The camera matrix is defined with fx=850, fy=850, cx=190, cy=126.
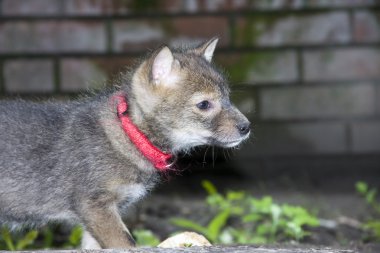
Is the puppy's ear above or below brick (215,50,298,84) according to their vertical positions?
above

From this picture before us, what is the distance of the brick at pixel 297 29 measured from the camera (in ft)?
22.3

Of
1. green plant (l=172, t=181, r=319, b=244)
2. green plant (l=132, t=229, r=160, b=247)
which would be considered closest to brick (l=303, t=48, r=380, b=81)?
green plant (l=172, t=181, r=319, b=244)

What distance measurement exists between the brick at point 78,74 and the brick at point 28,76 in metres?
0.11

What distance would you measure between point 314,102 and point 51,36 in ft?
7.15

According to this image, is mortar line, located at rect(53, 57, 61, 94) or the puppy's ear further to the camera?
mortar line, located at rect(53, 57, 61, 94)

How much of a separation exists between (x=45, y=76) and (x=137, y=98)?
2.35 m

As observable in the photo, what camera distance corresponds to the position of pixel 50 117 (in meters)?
4.71

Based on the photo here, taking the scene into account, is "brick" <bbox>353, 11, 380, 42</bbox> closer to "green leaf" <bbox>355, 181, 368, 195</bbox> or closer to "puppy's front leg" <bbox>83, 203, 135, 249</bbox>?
"green leaf" <bbox>355, 181, 368, 195</bbox>

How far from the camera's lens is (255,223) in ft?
19.6

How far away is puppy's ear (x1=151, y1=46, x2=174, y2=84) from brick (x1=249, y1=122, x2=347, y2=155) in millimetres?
2417

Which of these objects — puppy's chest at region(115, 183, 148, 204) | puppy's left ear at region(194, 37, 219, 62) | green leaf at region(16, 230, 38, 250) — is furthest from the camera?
green leaf at region(16, 230, 38, 250)

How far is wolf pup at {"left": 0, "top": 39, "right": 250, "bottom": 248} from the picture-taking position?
452 centimetres

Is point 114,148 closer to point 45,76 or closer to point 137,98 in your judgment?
point 137,98

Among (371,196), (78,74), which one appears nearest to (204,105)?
(371,196)
